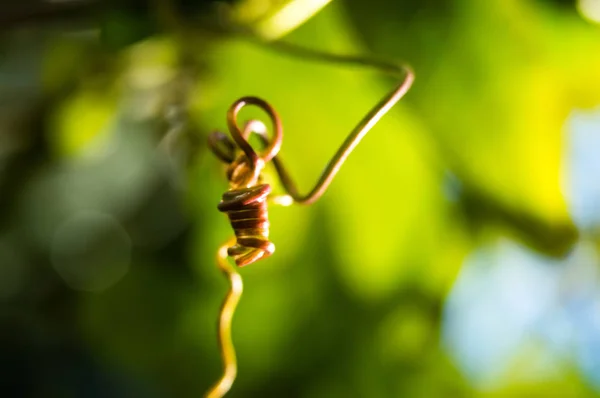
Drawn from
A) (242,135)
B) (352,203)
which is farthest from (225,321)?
(352,203)

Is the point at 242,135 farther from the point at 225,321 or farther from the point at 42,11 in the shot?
the point at 42,11

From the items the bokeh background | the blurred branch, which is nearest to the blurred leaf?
the bokeh background

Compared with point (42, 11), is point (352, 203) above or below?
below

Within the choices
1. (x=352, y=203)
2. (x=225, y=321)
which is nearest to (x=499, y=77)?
(x=352, y=203)

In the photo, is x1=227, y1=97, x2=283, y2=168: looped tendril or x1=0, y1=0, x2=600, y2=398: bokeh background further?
x1=0, y1=0, x2=600, y2=398: bokeh background

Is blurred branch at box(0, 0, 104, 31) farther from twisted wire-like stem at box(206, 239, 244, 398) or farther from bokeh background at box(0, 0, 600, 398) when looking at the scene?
twisted wire-like stem at box(206, 239, 244, 398)

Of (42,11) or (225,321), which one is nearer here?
(225,321)

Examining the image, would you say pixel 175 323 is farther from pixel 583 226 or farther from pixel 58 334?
pixel 583 226

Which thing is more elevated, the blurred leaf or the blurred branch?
the blurred branch

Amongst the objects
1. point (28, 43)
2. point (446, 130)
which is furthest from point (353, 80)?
point (28, 43)
